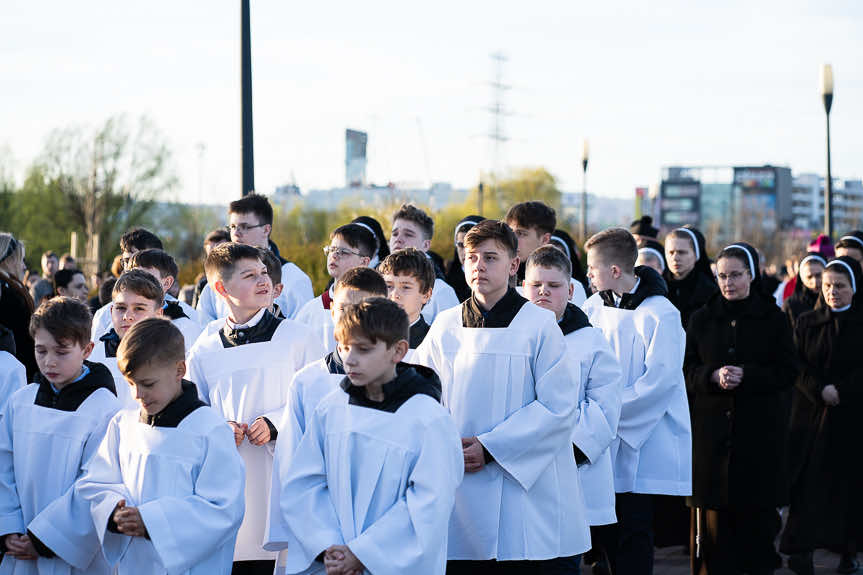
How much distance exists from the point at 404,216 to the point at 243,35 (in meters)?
3.36

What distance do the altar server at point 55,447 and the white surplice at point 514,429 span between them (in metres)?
1.63

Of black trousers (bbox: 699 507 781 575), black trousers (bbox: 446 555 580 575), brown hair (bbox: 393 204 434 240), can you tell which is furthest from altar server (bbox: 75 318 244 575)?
black trousers (bbox: 699 507 781 575)

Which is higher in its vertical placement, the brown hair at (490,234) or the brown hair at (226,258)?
the brown hair at (490,234)

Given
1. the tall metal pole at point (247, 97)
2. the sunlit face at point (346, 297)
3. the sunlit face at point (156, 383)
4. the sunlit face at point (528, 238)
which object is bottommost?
the sunlit face at point (156, 383)

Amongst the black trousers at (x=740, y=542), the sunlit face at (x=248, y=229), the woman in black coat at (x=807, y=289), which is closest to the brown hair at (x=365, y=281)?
the sunlit face at (x=248, y=229)

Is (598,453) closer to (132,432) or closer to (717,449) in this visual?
(717,449)

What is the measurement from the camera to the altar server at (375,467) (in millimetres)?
4566

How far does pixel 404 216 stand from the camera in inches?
320

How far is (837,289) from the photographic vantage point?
9.18 meters

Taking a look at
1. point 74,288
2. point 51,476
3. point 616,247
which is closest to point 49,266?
point 74,288

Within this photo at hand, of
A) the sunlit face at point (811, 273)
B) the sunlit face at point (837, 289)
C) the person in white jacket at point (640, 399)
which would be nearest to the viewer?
the person in white jacket at point (640, 399)

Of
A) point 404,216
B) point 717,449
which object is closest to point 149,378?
point 404,216

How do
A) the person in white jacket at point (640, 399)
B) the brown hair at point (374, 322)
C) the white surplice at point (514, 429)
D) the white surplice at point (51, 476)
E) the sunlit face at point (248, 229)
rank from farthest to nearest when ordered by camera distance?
the sunlit face at point (248, 229)
the person in white jacket at point (640, 399)
the white surplice at point (514, 429)
the white surplice at point (51, 476)
the brown hair at point (374, 322)

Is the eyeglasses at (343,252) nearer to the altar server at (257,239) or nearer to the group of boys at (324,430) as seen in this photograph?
the group of boys at (324,430)
